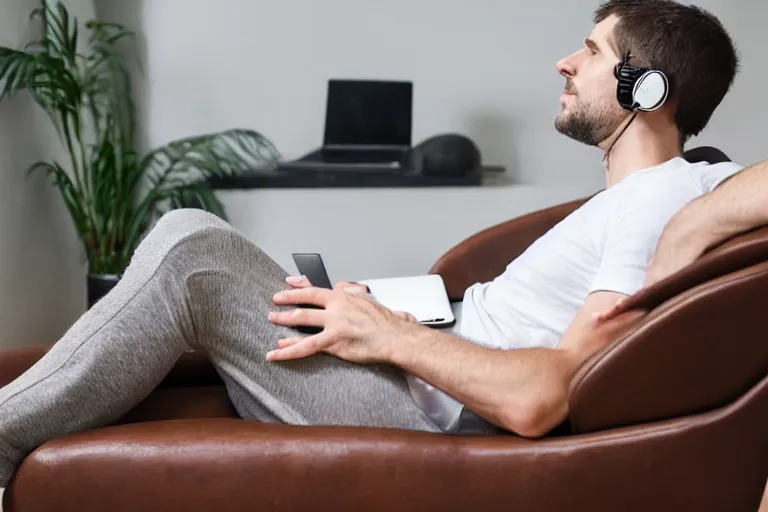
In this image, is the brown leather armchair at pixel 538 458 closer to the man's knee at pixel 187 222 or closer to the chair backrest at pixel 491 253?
the man's knee at pixel 187 222

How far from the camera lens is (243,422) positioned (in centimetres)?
113

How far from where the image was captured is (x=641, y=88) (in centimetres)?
148

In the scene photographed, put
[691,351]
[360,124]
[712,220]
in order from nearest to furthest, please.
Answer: [691,351]
[712,220]
[360,124]

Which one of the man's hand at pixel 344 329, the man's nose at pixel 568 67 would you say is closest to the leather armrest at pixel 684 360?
the man's hand at pixel 344 329

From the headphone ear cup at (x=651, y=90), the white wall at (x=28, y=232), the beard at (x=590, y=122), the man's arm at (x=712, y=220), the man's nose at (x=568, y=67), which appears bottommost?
the white wall at (x=28, y=232)

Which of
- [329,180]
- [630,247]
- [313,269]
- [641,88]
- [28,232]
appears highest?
[641,88]

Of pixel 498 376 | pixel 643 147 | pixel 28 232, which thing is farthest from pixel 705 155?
pixel 28 232

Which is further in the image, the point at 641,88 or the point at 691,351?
the point at 641,88

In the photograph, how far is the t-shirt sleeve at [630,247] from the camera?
4.00ft

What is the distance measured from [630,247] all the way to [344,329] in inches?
16.8

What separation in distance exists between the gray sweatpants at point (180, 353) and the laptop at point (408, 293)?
0.52ft

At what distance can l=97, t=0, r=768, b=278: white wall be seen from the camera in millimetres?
3148

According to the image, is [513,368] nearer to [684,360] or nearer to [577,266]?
[684,360]

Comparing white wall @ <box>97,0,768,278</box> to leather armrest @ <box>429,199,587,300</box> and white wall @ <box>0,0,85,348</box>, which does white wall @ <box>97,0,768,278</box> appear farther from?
leather armrest @ <box>429,199,587,300</box>
